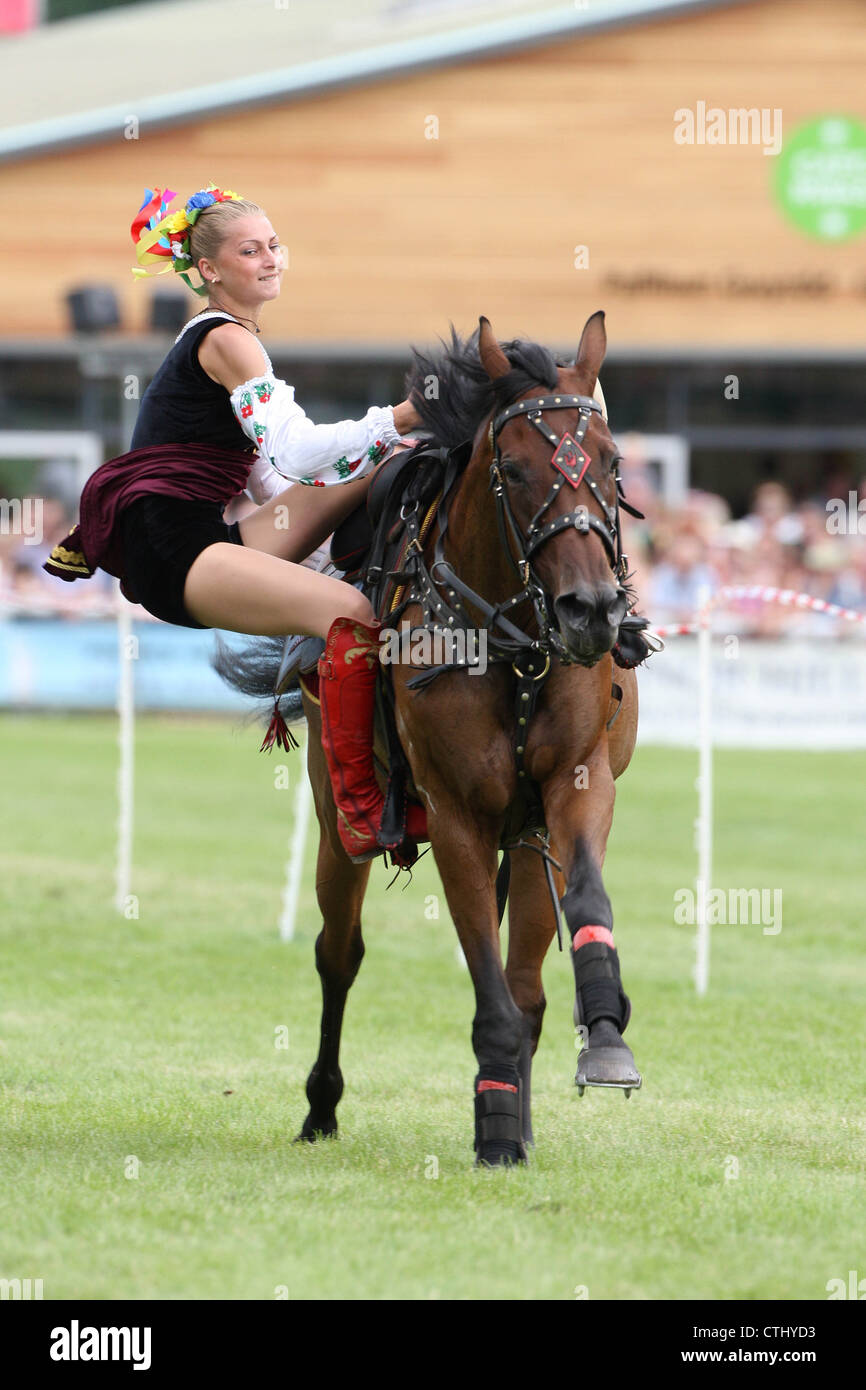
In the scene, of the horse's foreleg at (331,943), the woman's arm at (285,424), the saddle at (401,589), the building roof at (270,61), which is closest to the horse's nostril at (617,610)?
the saddle at (401,589)

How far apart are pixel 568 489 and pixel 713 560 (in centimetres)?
1525

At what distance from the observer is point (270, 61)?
26.6 metres

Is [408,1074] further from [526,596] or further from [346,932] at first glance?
[526,596]

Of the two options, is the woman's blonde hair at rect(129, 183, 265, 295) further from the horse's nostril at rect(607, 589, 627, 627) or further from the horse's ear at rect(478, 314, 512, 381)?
the horse's nostril at rect(607, 589, 627, 627)

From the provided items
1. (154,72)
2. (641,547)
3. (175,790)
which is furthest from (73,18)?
(175,790)

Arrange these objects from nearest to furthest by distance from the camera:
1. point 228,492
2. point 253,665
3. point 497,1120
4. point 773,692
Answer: point 497,1120 → point 228,492 → point 253,665 → point 773,692

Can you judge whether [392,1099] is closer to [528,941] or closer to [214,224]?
[528,941]

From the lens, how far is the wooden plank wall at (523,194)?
25297mm

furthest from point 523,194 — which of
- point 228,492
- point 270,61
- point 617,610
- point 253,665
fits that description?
point 617,610

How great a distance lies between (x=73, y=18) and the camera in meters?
45.8

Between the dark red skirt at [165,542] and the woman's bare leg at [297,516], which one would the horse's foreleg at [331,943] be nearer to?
the woman's bare leg at [297,516]

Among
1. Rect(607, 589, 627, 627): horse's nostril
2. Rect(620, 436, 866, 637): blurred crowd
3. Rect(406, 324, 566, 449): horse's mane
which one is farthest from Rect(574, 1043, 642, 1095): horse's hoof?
Rect(620, 436, 866, 637): blurred crowd

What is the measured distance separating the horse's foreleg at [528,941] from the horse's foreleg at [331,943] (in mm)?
594

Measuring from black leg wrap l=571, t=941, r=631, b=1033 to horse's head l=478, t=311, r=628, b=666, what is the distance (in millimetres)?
808
